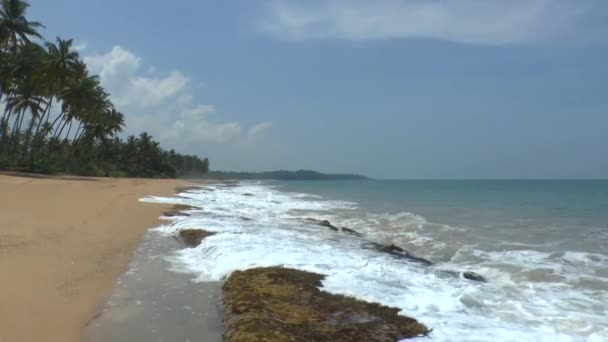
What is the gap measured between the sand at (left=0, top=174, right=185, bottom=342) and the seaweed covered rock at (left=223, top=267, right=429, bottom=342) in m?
1.86

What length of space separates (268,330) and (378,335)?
1.25 m

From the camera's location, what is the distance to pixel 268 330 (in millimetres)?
4980

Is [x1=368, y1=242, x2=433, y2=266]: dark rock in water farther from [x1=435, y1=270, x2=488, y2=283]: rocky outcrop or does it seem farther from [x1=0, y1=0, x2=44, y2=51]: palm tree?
[x1=0, y1=0, x2=44, y2=51]: palm tree

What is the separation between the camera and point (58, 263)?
799 cm

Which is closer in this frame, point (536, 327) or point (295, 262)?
point (536, 327)

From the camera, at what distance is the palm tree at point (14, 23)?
35125 mm

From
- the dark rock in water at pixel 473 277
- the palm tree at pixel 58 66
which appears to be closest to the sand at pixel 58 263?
the dark rock in water at pixel 473 277

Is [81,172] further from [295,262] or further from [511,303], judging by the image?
[511,303]

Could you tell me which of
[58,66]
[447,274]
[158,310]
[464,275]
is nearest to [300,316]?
[158,310]

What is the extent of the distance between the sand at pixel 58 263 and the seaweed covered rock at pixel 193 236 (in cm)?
111

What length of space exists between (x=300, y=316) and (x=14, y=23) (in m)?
40.4

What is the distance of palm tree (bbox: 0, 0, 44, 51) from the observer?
3512 centimetres

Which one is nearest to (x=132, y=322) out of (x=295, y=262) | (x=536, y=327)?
(x=295, y=262)

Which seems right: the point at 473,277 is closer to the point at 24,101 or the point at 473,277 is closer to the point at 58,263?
the point at 58,263
